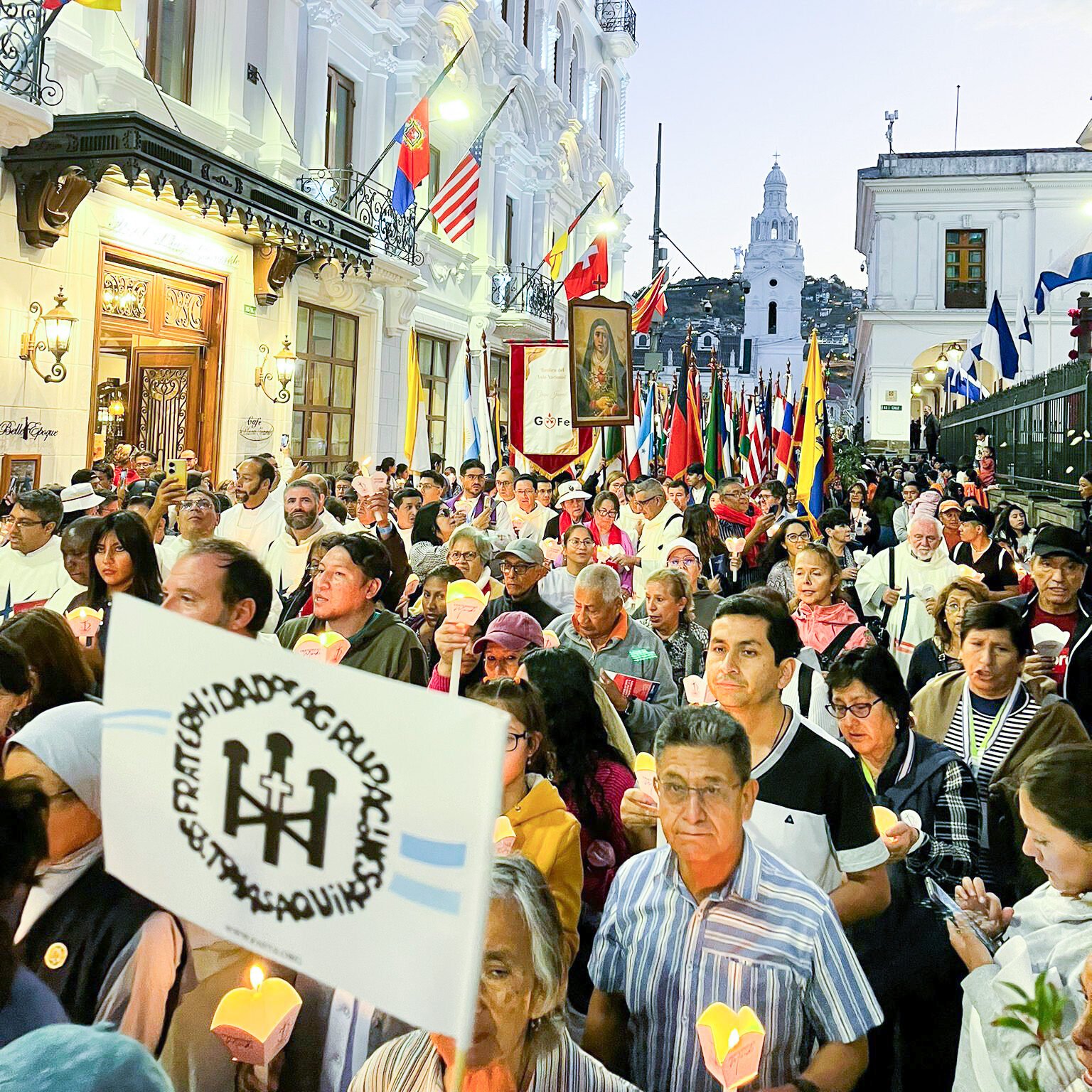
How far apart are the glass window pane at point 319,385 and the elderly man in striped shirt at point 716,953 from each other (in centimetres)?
1756

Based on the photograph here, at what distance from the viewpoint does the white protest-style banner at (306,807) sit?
1.70 m

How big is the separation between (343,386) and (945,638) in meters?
16.1

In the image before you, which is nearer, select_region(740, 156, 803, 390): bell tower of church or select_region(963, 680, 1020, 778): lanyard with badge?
select_region(963, 680, 1020, 778): lanyard with badge

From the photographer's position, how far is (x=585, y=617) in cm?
586

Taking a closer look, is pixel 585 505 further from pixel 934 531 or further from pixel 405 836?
pixel 405 836

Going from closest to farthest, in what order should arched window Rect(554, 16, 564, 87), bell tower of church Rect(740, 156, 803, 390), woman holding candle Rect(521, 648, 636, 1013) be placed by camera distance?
woman holding candle Rect(521, 648, 636, 1013), arched window Rect(554, 16, 564, 87), bell tower of church Rect(740, 156, 803, 390)

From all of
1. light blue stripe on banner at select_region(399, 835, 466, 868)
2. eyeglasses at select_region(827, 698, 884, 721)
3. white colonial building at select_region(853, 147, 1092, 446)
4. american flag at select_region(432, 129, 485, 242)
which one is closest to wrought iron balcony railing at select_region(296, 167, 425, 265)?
american flag at select_region(432, 129, 485, 242)

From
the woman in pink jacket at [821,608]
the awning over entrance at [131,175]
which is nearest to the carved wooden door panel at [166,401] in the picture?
the awning over entrance at [131,175]

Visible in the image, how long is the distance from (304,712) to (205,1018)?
3.99 feet

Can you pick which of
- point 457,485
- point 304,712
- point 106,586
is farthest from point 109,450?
point 304,712

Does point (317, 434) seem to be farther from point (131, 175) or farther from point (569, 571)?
point (569, 571)

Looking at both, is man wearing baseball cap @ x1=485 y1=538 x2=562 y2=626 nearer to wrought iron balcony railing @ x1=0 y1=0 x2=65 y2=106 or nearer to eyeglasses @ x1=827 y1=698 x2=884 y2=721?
eyeglasses @ x1=827 y1=698 x2=884 y2=721

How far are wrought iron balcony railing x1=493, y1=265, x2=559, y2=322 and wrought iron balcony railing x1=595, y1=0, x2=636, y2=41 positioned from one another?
11.7 meters

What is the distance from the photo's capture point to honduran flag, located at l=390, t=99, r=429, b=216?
693 inches
